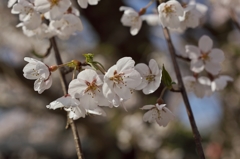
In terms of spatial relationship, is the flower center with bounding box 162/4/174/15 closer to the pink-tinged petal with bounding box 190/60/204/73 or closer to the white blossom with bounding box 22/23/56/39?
the pink-tinged petal with bounding box 190/60/204/73

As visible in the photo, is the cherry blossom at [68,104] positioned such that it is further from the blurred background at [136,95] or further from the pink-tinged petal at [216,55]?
the blurred background at [136,95]

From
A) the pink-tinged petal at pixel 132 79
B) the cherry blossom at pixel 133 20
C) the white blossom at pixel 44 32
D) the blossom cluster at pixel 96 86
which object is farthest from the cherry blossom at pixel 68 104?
the cherry blossom at pixel 133 20

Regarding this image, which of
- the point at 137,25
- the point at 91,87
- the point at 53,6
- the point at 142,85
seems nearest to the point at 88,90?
the point at 91,87

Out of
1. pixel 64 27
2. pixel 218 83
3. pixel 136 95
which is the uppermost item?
pixel 64 27

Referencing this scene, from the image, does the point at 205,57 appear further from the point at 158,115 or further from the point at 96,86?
the point at 96,86

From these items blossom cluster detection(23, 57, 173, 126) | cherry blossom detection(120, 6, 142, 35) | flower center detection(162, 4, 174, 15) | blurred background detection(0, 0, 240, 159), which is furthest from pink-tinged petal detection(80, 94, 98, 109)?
blurred background detection(0, 0, 240, 159)
